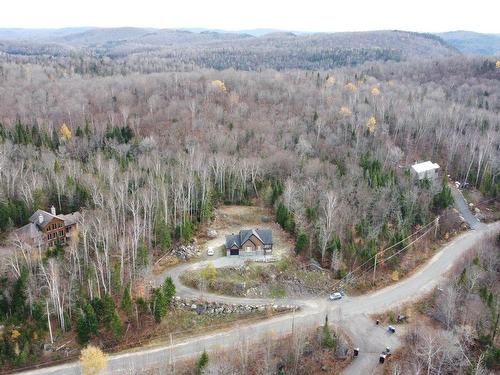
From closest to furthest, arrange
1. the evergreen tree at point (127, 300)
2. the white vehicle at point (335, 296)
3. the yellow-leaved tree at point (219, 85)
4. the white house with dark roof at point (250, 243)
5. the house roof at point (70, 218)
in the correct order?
the evergreen tree at point (127, 300) < the white vehicle at point (335, 296) < the white house with dark roof at point (250, 243) < the house roof at point (70, 218) < the yellow-leaved tree at point (219, 85)

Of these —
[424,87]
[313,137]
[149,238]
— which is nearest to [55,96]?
[313,137]

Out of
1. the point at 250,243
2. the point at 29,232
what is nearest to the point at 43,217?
the point at 29,232

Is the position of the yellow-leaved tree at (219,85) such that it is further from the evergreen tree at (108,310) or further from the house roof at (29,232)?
the evergreen tree at (108,310)

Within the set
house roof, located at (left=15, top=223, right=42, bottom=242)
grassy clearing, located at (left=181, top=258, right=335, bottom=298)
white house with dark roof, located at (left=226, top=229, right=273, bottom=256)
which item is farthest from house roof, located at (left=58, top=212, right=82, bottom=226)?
white house with dark roof, located at (left=226, top=229, right=273, bottom=256)

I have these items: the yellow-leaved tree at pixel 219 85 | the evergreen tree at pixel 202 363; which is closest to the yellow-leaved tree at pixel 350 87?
the yellow-leaved tree at pixel 219 85

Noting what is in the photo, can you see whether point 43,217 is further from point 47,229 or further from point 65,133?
point 65,133

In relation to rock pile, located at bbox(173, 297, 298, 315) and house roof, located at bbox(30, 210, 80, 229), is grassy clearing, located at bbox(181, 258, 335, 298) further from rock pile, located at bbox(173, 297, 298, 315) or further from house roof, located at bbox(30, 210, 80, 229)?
house roof, located at bbox(30, 210, 80, 229)
